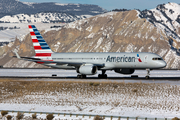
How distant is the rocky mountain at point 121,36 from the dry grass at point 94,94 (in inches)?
2996

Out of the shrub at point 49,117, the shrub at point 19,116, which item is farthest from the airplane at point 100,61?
the shrub at point 49,117

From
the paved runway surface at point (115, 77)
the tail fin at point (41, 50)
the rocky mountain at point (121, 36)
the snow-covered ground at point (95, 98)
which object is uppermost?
the rocky mountain at point (121, 36)

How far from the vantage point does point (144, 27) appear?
13325 centimetres

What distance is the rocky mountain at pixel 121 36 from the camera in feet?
408

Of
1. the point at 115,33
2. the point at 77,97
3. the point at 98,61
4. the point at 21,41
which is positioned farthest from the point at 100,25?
the point at 77,97

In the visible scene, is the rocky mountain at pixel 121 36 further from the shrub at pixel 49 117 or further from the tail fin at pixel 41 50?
the shrub at pixel 49 117

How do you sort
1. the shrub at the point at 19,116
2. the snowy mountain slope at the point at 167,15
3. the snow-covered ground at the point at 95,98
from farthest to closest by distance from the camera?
the snowy mountain slope at the point at 167,15 → the snow-covered ground at the point at 95,98 → the shrub at the point at 19,116

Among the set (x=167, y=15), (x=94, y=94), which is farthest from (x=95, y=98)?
(x=167, y=15)

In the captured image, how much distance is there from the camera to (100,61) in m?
48.0

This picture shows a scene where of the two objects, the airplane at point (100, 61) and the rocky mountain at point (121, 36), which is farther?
the rocky mountain at point (121, 36)

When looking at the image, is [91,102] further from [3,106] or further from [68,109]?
[3,106]

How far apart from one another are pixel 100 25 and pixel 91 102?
124 metres

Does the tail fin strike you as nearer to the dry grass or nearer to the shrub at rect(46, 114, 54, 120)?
the dry grass

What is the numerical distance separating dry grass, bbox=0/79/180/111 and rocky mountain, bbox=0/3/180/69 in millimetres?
76091
